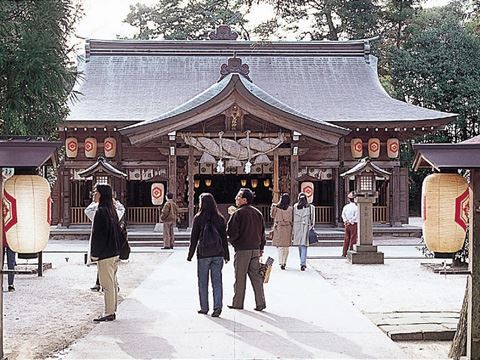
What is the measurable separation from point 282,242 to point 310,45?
15.6 metres

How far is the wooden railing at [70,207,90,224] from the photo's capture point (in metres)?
21.2

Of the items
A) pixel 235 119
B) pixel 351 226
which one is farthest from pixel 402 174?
pixel 351 226

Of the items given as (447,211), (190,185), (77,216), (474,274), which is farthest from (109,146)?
(474,274)

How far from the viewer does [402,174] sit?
72.3 feet

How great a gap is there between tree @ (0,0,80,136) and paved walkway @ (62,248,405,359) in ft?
8.61

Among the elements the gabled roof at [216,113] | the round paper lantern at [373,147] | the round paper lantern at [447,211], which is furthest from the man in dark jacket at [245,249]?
the round paper lantern at [373,147]

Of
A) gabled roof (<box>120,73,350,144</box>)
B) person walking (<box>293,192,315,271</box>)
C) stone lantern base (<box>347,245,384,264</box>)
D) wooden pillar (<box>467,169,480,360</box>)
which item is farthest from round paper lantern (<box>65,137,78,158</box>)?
wooden pillar (<box>467,169,480,360</box>)

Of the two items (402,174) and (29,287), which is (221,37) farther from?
(29,287)

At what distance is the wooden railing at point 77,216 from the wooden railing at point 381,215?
9811mm

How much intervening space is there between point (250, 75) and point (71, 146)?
7.81m

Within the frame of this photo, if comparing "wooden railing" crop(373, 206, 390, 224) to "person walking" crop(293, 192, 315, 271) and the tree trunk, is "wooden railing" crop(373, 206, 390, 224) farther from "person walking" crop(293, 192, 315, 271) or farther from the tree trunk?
the tree trunk

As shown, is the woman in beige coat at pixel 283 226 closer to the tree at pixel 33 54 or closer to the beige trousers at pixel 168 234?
the beige trousers at pixel 168 234

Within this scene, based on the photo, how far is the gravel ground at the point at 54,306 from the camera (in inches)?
265

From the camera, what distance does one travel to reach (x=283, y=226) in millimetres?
12383
